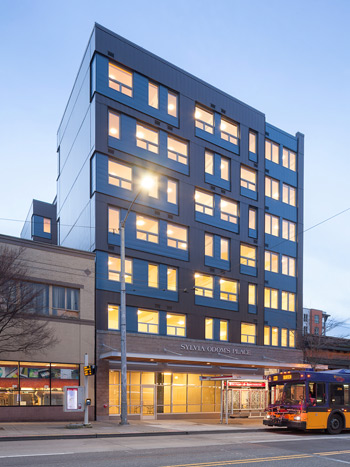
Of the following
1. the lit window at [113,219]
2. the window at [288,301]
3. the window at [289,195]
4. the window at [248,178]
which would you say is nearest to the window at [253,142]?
the window at [248,178]

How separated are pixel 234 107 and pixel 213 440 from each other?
2738 centimetres

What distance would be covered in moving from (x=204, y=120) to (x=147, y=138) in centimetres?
600

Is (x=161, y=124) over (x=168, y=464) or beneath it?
over

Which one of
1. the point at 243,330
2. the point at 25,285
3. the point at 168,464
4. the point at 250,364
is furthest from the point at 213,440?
the point at 243,330

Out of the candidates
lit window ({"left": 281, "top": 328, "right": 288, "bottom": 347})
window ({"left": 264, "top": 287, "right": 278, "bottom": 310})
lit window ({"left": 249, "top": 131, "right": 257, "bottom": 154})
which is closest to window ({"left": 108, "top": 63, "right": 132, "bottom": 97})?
lit window ({"left": 249, "top": 131, "right": 257, "bottom": 154})

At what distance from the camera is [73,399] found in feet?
74.2

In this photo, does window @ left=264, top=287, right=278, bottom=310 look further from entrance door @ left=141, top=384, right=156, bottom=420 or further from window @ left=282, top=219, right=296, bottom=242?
entrance door @ left=141, top=384, right=156, bottom=420

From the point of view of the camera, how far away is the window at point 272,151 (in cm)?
4191

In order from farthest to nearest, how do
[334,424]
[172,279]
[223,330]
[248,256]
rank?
[248,256]
[223,330]
[172,279]
[334,424]

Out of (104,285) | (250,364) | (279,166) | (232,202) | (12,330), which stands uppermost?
(279,166)

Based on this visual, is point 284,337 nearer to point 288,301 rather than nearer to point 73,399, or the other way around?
point 288,301

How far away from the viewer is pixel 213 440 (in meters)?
18.3

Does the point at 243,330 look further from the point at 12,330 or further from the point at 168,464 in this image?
the point at 168,464

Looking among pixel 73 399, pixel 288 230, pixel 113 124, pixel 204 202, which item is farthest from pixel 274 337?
pixel 73 399
